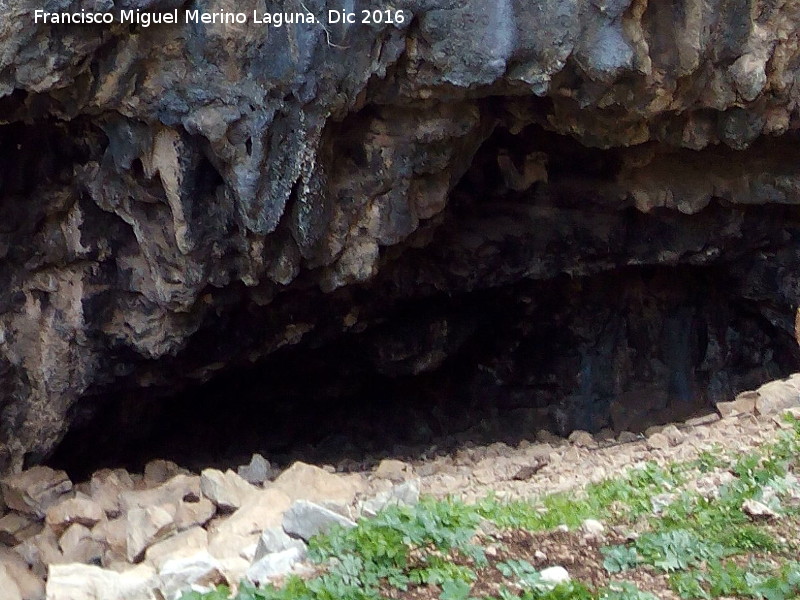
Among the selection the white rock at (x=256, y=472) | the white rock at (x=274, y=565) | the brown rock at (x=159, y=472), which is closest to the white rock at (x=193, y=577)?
the white rock at (x=274, y=565)

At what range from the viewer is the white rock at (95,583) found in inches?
114

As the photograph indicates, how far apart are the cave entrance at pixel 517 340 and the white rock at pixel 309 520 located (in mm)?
3324

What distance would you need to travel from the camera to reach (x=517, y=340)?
771cm

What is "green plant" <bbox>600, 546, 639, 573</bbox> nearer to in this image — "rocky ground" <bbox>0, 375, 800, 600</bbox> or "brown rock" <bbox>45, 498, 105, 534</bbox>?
"rocky ground" <bbox>0, 375, 800, 600</bbox>

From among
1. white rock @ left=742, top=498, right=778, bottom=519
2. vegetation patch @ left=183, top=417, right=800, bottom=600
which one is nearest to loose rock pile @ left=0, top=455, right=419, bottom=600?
vegetation patch @ left=183, top=417, right=800, bottom=600

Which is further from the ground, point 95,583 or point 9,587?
point 95,583

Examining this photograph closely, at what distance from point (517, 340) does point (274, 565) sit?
18.1 feet

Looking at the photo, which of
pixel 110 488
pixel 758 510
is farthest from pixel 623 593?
pixel 110 488

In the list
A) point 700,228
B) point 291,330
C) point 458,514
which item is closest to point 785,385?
point 700,228

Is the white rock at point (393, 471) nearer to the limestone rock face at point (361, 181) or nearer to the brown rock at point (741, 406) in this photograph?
the limestone rock face at point (361, 181)

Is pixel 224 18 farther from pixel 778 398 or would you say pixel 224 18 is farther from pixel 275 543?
pixel 778 398

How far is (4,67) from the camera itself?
357cm

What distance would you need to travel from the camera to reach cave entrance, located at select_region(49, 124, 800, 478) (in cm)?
612

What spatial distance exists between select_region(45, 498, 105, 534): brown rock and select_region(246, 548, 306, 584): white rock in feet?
7.95
